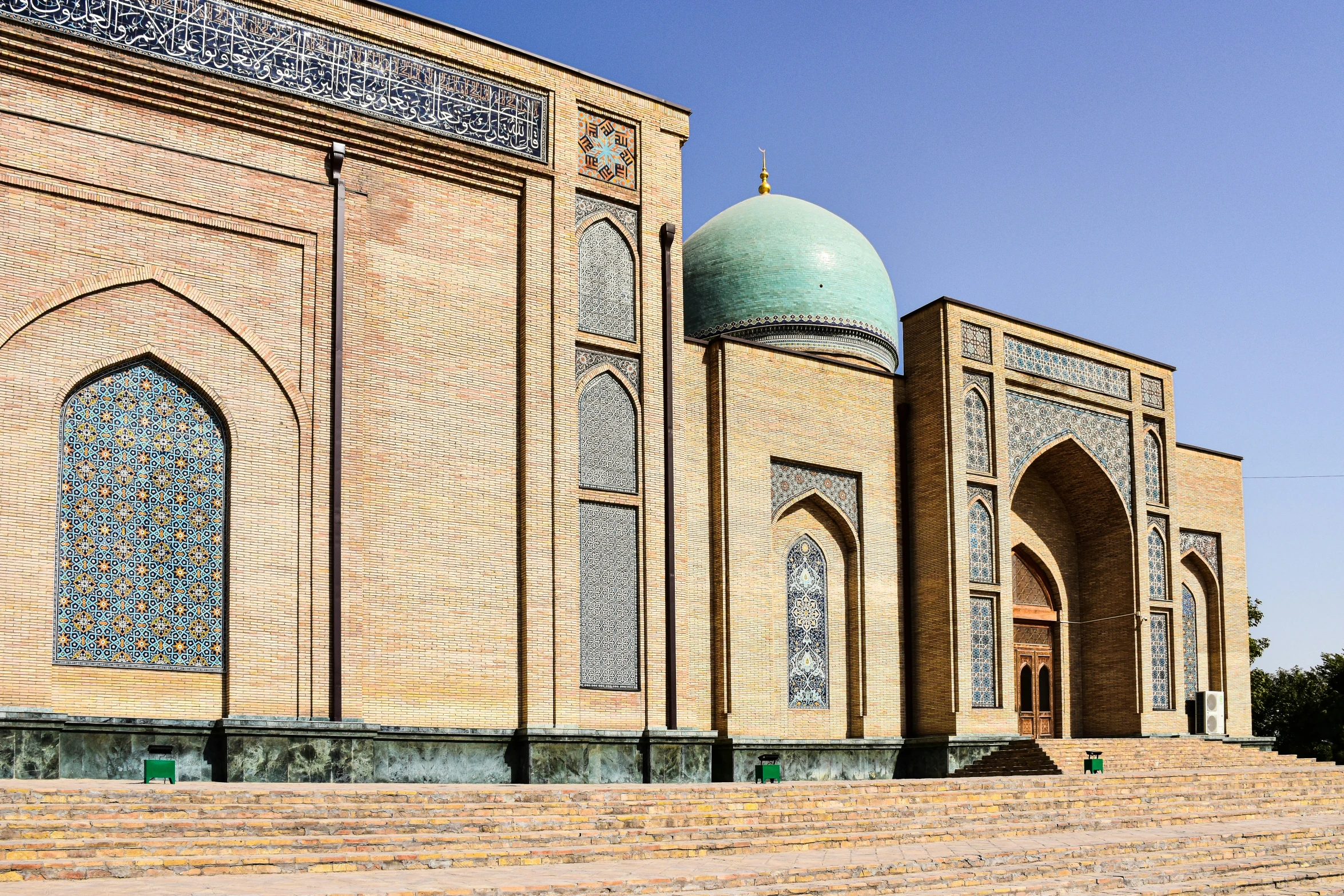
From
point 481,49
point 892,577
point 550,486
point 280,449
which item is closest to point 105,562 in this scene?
point 280,449

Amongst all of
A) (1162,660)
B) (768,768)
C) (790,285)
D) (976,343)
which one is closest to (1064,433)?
(976,343)

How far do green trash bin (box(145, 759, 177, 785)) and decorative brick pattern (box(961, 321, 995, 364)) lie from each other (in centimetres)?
917

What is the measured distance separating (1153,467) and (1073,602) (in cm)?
193

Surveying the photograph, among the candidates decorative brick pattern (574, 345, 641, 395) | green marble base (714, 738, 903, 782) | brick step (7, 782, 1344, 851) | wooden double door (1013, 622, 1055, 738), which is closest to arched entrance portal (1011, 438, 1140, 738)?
wooden double door (1013, 622, 1055, 738)

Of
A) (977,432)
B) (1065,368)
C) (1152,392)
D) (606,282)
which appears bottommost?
(977,432)

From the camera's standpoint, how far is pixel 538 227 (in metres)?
12.4

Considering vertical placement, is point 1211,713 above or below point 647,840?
Answer: above

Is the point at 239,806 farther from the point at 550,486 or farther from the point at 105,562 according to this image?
the point at 550,486

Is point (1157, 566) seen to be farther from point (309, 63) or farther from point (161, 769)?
point (161, 769)

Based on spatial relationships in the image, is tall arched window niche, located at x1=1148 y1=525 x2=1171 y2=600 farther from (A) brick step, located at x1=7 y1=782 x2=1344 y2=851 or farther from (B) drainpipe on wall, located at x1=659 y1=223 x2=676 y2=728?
(B) drainpipe on wall, located at x1=659 y1=223 x2=676 y2=728

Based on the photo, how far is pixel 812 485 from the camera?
14477 millimetres

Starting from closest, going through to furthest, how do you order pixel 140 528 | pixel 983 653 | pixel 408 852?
1. pixel 408 852
2. pixel 140 528
3. pixel 983 653

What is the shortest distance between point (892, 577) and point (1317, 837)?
4.88 m

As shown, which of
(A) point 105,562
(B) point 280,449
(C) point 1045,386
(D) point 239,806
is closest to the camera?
(D) point 239,806
